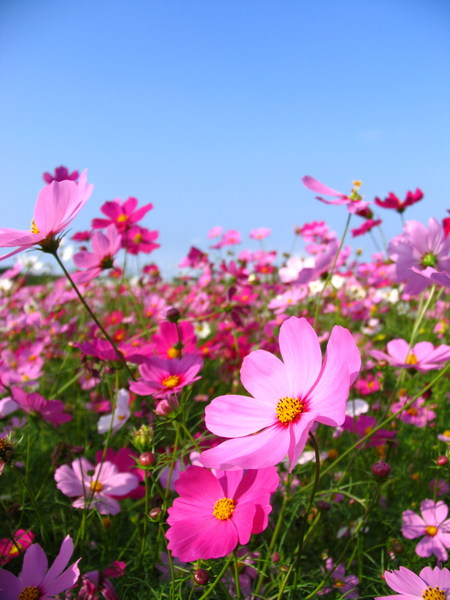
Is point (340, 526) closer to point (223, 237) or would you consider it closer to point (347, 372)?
point (347, 372)

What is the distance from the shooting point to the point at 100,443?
4.67 ft

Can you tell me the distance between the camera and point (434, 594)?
1.82 feet

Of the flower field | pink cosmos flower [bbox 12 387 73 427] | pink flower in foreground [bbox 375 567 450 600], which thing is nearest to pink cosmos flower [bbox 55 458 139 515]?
the flower field

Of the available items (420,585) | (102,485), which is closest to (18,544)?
(102,485)

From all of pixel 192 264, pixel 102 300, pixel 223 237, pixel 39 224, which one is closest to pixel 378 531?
pixel 39 224

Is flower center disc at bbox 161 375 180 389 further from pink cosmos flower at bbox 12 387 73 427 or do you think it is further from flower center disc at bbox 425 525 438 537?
flower center disc at bbox 425 525 438 537

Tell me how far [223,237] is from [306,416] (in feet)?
7.81

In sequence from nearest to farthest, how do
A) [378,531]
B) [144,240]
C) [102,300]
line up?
[378,531]
[144,240]
[102,300]

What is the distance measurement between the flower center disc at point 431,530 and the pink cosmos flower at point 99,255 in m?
0.70

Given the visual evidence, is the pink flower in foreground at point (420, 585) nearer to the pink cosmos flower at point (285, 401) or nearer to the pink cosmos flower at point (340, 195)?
the pink cosmos flower at point (285, 401)

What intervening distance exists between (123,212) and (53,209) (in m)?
0.58

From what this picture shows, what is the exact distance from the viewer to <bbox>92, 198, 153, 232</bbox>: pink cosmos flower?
1.13 m

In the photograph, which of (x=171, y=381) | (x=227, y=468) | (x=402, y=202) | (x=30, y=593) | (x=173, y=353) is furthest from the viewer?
(x=402, y=202)

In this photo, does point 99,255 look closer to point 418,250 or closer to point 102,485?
point 102,485
